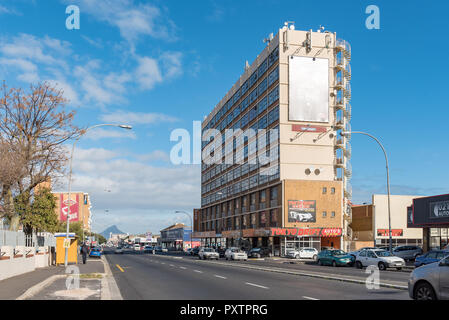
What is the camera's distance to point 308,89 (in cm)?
7025

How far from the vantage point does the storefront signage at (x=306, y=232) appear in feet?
216

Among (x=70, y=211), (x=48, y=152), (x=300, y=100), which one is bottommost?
(x=70, y=211)

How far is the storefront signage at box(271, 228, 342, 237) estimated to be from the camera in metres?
65.9

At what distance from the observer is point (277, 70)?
231 feet

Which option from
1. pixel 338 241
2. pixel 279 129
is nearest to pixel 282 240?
pixel 338 241

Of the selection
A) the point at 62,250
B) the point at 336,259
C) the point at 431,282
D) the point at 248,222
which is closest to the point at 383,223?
the point at 248,222

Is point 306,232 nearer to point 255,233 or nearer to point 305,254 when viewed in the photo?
point 305,254

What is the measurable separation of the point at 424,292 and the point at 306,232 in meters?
55.7

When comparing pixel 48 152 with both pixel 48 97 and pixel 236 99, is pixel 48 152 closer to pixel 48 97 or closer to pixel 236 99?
pixel 48 97

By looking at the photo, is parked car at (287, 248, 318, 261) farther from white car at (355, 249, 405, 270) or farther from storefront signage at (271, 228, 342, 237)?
white car at (355, 249, 405, 270)

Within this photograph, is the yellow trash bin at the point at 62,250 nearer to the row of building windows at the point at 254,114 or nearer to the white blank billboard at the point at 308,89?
the row of building windows at the point at 254,114

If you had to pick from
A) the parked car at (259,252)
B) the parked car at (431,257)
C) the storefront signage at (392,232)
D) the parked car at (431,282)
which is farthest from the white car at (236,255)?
the parked car at (431,282)
